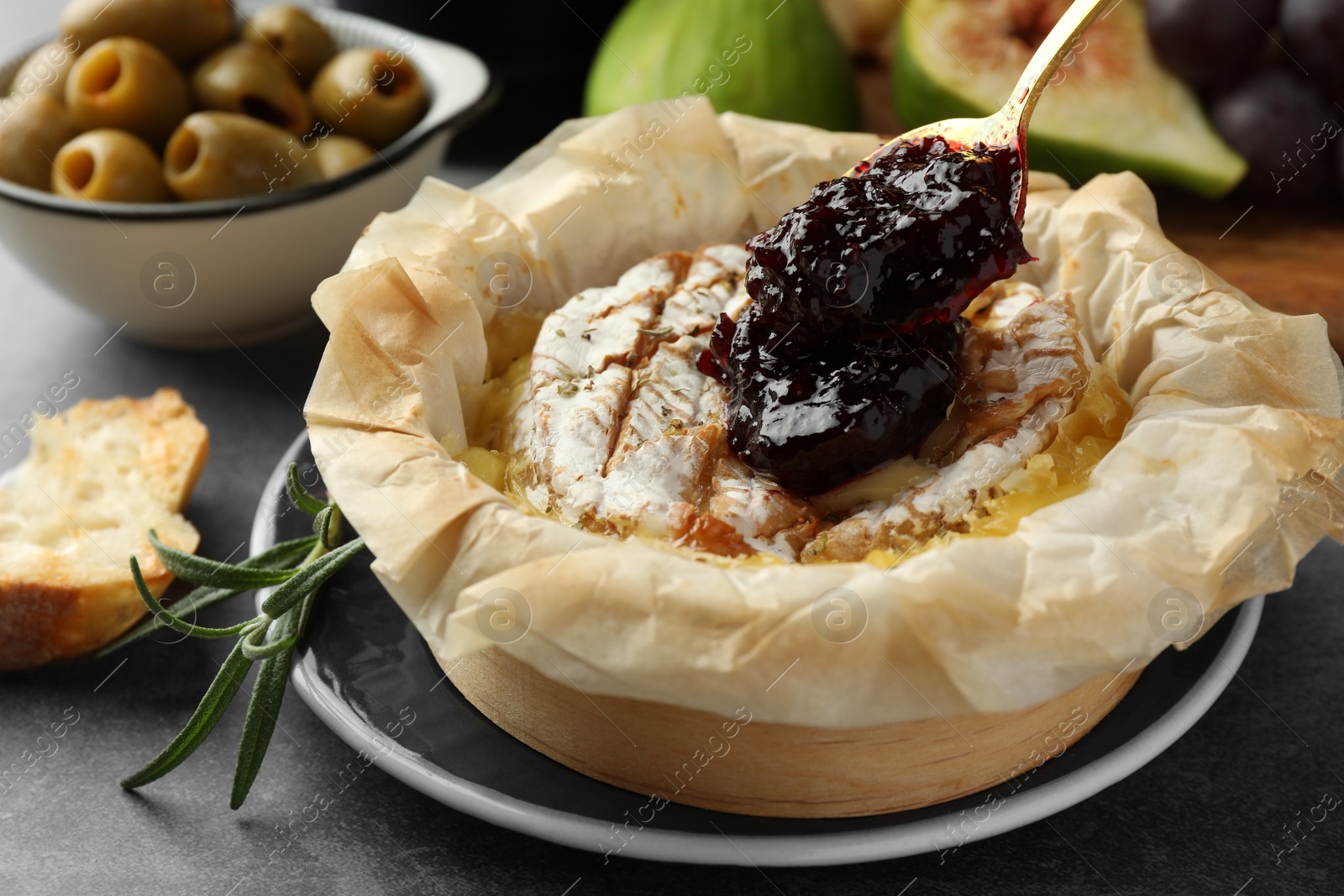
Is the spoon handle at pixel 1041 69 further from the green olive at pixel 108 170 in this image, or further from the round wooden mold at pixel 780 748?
the green olive at pixel 108 170

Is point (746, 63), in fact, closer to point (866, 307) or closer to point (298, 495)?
point (866, 307)

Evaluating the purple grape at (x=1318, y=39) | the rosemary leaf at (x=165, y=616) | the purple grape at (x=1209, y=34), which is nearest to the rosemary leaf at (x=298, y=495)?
the rosemary leaf at (x=165, y=616)

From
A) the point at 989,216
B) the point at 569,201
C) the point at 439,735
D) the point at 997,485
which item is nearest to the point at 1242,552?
the point at 997,485

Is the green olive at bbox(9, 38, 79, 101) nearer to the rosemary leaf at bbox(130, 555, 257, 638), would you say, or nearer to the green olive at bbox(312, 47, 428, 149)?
the green olive at bbox(312, 47, 428, 149)

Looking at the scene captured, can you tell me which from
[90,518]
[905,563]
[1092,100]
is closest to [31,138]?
[90,518]

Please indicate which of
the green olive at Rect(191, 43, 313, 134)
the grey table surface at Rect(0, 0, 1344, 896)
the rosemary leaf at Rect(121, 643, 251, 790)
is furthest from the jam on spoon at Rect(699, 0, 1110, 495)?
the green olive at Rect(191, 43, 313, 134)

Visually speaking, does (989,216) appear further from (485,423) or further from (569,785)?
(569,785)
